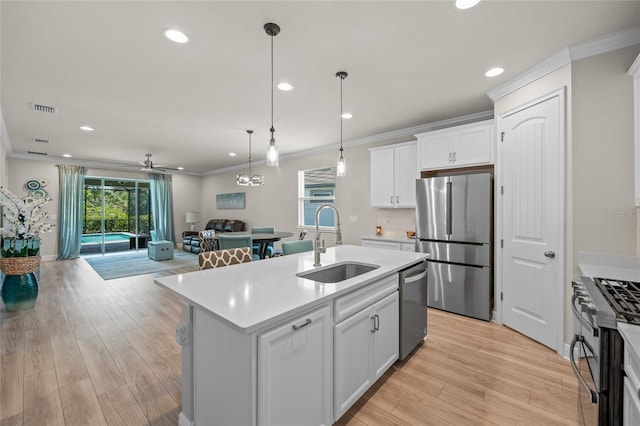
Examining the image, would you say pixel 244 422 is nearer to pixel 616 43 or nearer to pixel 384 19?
pixel 384 19

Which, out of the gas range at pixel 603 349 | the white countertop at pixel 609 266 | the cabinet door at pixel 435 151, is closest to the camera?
the gas range at pixel 603 349

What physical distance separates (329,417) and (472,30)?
2.79 m

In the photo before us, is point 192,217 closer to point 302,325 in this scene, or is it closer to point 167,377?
point 167,377

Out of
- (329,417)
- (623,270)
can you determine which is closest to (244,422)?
(329,417)

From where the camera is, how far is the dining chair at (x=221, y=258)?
93.1 inches

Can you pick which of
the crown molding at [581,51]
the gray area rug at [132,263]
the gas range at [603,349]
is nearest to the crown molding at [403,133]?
the crown molding at [581,51]

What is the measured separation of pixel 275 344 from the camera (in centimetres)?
119

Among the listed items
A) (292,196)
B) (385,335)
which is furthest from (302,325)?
(292,196)

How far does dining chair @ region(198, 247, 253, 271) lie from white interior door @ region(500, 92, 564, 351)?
2777mm

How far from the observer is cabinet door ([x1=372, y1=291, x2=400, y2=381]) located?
1.89 meters

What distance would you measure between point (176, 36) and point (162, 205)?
770cm

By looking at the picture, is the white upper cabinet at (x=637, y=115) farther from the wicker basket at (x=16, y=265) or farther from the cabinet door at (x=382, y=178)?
the wicker basket at (x=16, y=265)

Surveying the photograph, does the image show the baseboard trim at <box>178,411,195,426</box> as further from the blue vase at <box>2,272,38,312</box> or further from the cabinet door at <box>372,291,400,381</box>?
the blue vase at <box>2,272,38,312</box>

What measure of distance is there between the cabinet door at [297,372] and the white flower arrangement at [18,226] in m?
3.99
